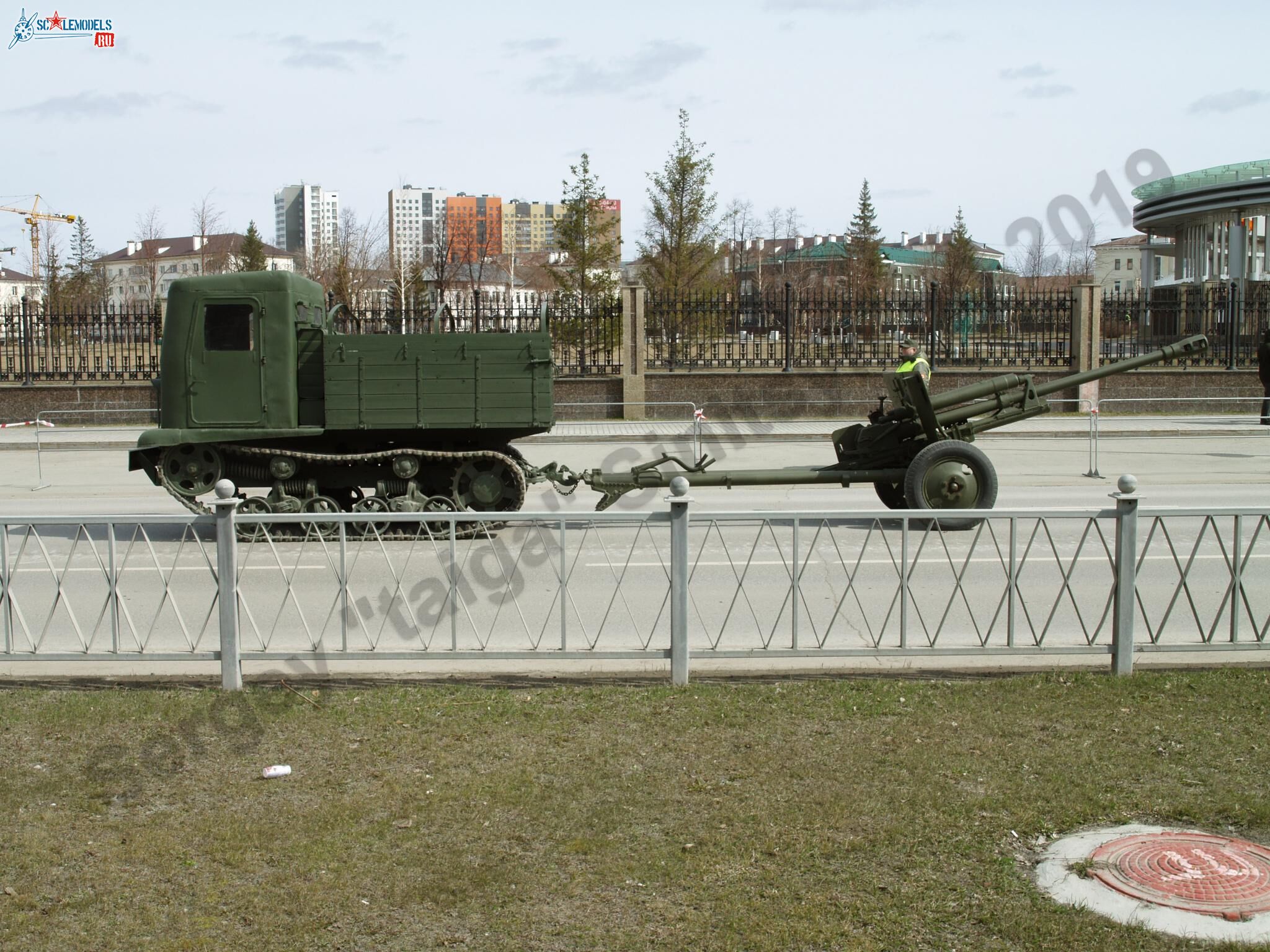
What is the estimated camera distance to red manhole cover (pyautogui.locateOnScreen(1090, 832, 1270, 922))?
14.1ft

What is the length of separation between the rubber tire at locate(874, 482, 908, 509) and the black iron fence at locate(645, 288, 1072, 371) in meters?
14.7

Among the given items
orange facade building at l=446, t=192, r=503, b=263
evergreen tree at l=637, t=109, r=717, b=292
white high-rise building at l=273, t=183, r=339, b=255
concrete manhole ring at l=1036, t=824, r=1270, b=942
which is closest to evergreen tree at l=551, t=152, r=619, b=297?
evergreen tree at l=637, t=109, r=717, b=292

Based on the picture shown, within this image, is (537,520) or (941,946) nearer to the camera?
(941,946)

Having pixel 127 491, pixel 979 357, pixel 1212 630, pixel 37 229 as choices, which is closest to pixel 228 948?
pixel 1212 630

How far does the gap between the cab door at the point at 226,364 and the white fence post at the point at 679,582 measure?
752cm

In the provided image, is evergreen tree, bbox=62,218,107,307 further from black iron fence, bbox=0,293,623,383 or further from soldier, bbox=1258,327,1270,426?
soldier, bbox=1258,327,1270,426

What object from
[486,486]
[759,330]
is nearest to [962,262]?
[759,330]

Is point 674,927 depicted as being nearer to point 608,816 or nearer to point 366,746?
point 608,816

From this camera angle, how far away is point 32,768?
18.8 feet

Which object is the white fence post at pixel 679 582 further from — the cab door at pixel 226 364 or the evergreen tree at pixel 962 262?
the evergreen tree at pixel 962 262

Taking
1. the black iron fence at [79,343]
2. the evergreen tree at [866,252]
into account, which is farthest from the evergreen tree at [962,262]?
the black iron fence at [79,343]

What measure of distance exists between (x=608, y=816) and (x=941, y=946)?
1.58 meters

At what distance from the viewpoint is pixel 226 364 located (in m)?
13.0

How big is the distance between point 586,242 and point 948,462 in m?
21.6
